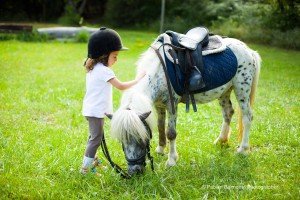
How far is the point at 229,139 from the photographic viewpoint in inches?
220

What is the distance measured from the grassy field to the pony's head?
0.28m

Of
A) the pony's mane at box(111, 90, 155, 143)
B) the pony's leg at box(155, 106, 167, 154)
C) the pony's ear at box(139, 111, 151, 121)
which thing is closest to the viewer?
the pony's mane at box(111, 90, 155, 143)

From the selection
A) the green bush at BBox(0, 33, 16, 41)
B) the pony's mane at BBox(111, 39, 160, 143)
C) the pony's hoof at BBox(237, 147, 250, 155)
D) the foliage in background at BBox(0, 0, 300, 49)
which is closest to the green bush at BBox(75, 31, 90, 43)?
the green bush at BBox(0, 33, 16, 41)

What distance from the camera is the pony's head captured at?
3551 mm

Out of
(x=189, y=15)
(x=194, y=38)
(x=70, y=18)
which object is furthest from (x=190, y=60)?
(x=70, y=18)

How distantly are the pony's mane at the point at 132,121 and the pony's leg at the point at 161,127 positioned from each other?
3.29ft

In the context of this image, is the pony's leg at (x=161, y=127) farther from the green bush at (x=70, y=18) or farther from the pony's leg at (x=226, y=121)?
the green bush at (x=70, y=18)

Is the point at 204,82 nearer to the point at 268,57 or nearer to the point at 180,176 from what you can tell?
the point at 180,176

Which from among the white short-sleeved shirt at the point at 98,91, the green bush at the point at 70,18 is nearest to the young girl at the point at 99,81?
the white short-sleeved shirt at the point at 98,91

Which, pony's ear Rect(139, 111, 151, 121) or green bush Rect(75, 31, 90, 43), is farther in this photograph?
green bush Rect(75, 31, 90, 43)

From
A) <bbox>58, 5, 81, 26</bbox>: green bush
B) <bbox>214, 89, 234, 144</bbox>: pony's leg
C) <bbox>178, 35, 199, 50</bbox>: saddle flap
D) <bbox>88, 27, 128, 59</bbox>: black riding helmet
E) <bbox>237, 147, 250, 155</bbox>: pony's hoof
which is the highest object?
<bbox>88, 27, 128, 59</bbox>: black riding helmet

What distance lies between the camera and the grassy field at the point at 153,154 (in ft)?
12.4

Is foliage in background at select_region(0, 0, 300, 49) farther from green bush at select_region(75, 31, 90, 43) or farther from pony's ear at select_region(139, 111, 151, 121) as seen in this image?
pony's ear at select_region(139, 111, 151, 121)

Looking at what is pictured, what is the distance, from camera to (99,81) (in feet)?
12.8
